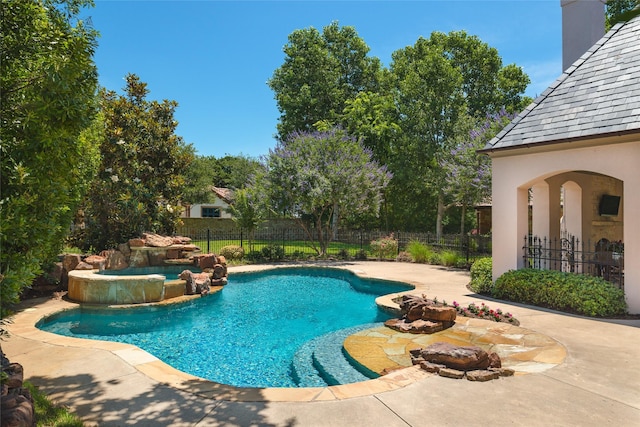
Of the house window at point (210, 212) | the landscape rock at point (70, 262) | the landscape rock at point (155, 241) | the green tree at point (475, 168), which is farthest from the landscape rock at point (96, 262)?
the house window at point (210, 212)

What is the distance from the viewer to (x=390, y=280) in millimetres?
13297

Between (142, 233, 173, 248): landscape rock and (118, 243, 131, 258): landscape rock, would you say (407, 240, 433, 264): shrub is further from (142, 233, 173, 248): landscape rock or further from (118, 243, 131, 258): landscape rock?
(118, 243, 131, 258): landscape rock

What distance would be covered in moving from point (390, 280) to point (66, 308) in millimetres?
9261

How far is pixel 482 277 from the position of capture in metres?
11.2

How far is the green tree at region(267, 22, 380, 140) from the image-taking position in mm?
33594

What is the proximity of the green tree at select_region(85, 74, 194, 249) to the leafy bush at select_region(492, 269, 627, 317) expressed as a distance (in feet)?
47.1

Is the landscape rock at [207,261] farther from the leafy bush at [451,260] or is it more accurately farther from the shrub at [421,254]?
the leafy bush at [451,260]

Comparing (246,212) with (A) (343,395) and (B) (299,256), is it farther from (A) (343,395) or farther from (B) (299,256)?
(A) (343,395)

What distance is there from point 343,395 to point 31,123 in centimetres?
425

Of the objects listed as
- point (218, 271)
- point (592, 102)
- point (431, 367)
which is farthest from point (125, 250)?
point (592, 102)

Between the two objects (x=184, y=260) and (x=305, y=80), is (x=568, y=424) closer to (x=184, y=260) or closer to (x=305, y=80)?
(x=184, y=260)

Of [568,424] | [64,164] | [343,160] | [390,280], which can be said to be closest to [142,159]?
[343,160]

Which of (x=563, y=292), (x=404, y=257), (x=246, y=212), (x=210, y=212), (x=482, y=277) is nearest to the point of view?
(x=563, y=292)

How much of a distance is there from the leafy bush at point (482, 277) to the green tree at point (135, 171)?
13.4 metres
